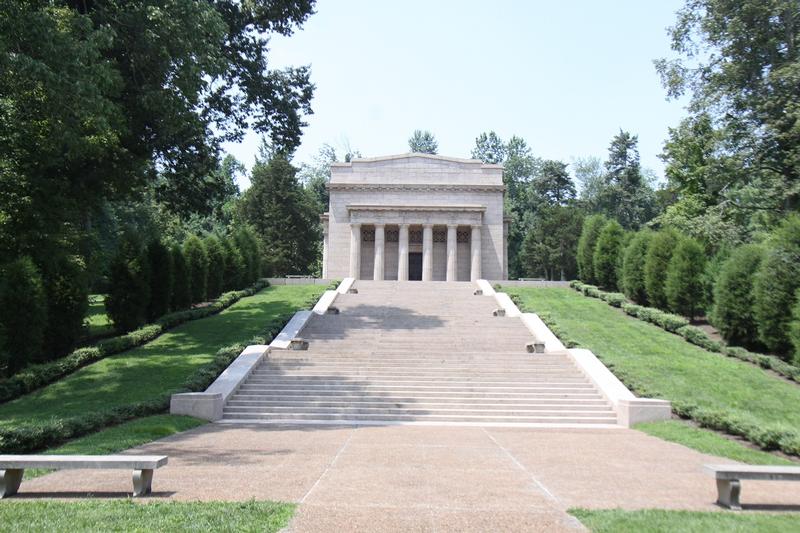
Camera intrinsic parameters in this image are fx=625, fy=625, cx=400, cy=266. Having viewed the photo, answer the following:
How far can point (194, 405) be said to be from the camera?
573 inches

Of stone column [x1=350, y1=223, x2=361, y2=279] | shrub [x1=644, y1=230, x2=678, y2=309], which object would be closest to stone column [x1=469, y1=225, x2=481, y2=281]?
stone column [x1=350, y1=223, x2=361, y2=279]

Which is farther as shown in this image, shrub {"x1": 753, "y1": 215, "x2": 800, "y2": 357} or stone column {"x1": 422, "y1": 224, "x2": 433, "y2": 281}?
stone column {"x1": 422, "y1": 224, "x2": 433, "y2": 281}

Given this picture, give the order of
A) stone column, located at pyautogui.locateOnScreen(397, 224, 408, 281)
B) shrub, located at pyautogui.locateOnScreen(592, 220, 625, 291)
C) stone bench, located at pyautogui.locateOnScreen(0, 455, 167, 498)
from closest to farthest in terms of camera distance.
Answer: stone bench, located at pyautogui.locateOnScreen(0, 455, 167, 498) < shrub, located at pyautogui.locateOnScreen(592, 220, 625, 291) < stone column, located at pyautogui.locateOnScreen(397, 224, 408, 281)

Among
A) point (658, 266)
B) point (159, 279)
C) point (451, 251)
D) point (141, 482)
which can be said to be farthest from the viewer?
point (451, 251)

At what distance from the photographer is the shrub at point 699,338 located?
21.4m

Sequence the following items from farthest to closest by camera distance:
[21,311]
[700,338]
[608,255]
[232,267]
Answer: [232,267] → [608,255] → [700,338] → [21,311]

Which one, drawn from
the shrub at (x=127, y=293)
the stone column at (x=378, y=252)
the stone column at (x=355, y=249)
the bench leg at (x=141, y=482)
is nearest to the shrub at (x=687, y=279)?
the stone column at (x=378, y=252)

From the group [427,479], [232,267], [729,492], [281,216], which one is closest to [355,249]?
[232,267]

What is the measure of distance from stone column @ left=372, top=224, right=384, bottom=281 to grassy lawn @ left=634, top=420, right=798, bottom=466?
1176 inches

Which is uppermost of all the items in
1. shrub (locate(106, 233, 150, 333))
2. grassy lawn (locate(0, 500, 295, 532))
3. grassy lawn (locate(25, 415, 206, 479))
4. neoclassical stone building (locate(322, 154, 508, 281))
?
neoclassical stone building (locate(322, 154, 508, 281))

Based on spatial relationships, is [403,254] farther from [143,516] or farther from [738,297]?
[143,516]

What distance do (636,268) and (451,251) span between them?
51.3 ft

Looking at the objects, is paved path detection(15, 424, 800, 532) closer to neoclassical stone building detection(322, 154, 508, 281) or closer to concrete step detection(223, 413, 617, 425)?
concrete step detection(223, 413, 617, 425)

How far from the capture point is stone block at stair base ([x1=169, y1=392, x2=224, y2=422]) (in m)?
14.5
